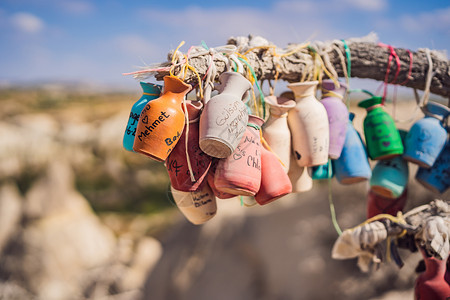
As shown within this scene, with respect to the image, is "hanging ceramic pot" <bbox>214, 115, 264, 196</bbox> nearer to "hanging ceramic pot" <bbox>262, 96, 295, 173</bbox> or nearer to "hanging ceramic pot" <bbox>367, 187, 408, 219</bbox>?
"hanging ceramic pot" <bbox>262, 96, 295, 173</bbox>

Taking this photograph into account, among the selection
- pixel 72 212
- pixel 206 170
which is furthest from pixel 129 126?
pixel 72 212

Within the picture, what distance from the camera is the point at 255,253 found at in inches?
165

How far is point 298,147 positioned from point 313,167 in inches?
8.7

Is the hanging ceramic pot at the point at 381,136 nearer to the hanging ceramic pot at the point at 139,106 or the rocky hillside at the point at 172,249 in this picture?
the hanging ceramic pot at the point at 139,106

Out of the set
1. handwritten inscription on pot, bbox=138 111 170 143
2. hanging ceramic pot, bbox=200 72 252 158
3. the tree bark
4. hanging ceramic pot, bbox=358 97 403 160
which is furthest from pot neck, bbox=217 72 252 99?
hanging ceramic pot, bbox=358 97 403 160

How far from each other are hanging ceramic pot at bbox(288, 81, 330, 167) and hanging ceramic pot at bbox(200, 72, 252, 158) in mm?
352

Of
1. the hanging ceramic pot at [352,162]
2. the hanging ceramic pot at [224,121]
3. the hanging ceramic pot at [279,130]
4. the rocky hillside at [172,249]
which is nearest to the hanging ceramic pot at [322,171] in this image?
the hanging ceramic pot at [352,162]

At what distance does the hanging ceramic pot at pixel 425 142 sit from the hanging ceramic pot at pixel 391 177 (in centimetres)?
5

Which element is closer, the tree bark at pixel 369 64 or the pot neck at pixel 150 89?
the pot neck at pixel 150 89

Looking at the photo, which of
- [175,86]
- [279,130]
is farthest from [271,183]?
[175,86]

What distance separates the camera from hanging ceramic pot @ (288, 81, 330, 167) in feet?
4.89

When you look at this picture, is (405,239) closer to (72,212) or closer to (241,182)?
(241,182)

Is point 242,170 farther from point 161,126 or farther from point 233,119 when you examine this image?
point 161,126

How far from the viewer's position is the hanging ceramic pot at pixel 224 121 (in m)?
1.15
